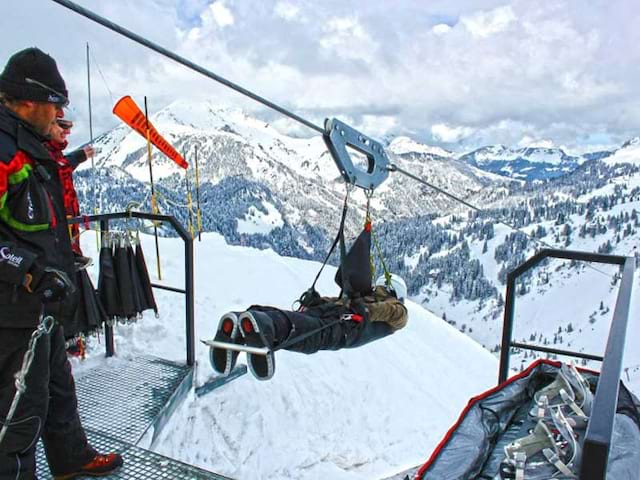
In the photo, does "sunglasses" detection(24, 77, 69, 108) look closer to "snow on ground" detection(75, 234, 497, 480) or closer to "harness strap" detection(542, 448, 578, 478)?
"harness strap" detection(542, 448, 578, 478)

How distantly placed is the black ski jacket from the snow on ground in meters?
2.52

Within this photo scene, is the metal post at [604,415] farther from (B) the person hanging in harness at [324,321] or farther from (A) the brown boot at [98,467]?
(A) the brown boot at [98,467]

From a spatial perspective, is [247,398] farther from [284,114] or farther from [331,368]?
[284,114]

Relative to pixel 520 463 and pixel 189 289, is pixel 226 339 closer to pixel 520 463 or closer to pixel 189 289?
pixel 189 289

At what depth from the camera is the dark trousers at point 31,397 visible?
2.34m

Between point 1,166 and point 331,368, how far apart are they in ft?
20.0

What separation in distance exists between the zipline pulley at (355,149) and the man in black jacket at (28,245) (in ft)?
6.41

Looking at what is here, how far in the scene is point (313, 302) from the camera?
4.55m

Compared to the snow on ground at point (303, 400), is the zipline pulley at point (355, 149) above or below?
above

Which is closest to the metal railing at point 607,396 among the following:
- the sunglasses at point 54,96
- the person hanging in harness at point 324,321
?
the person hanging in harness at point 324,321

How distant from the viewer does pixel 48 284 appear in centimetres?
231

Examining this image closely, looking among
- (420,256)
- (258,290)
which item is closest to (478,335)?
(420,256)

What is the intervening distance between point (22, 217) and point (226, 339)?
5.34 ft

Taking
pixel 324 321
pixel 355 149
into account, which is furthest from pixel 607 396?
pixel 355 149
